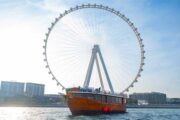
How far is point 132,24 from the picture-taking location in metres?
75.1

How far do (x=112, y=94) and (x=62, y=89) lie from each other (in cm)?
1653

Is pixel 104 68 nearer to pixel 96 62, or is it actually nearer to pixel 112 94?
pixel 96 62

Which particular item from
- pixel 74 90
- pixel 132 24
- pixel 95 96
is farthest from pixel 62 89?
pixel 132 24

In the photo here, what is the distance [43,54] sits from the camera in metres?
70.1

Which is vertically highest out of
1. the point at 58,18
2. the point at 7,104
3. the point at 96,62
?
the point at 58,18

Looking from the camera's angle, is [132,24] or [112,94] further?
[112,94]

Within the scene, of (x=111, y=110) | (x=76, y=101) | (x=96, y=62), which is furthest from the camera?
(x=111, y=110)

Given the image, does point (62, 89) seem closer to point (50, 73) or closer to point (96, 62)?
point (50, 73)

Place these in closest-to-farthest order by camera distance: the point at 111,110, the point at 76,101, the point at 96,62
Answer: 1. the point at 76,101
2. the point at 96,62
3. the point at 111,110

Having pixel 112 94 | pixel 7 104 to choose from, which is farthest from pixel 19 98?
A: pixel 112 94

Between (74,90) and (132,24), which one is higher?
(132,24)

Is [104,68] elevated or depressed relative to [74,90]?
elevated

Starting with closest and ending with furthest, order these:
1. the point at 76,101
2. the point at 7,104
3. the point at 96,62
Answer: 1. the point at 76,101
2. the point at 96,62
3. the point at 7,104

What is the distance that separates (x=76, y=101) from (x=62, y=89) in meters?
4.12
